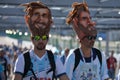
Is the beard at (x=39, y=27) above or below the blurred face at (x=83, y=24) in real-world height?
above

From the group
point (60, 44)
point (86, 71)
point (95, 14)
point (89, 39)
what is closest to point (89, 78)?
point (86, 71)

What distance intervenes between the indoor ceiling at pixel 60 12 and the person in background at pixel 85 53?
7.17 metres

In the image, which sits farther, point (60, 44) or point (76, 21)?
point (60, 44)

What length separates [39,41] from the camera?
6.23 m

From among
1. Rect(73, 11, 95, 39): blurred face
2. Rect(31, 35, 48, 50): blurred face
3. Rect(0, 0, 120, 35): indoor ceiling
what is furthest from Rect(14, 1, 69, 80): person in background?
Rect(0, 0, 120, 35): indoor ceiling

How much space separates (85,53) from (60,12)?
15.0 meters

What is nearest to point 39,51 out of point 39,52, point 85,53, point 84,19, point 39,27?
point 39,52

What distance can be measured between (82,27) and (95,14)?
14.7 metres

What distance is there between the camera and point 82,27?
7152mm

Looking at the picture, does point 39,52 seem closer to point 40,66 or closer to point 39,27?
point 40,66

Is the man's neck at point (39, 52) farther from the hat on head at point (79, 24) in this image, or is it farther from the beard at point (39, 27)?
the hat on head at point (79, 24)

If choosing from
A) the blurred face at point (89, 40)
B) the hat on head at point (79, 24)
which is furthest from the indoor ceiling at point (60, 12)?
the blurred face at point (89, 40)

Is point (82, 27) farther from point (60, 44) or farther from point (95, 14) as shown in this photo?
point (60, 44)

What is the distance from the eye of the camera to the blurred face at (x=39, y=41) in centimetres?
620
